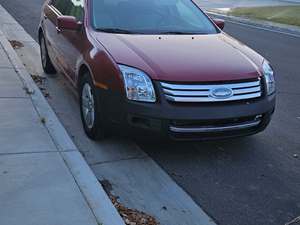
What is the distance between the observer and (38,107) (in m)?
6.25

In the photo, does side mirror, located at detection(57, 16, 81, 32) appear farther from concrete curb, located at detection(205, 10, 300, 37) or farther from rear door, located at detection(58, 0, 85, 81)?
concrete curb, located at detection(205, 10, 300, 37)

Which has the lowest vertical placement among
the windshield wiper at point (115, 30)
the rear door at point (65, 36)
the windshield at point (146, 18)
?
the rear door at point (65, 36)

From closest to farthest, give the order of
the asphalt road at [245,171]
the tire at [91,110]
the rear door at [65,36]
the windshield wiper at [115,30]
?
1. the asphalt road at [245,171]
2. the tire at [91,110]
3. the windshield wiper at [115,30]
4. the rear door at [65,36]

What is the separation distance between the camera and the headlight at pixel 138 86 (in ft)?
16.2

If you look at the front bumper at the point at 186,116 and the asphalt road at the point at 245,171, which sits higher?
the front bumper at the point at 186,116

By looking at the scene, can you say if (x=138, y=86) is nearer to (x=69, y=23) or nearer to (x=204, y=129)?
(x=204, y=129)

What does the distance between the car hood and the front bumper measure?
0.84 ft

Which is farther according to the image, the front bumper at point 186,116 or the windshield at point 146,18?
the windshield at point 146,18

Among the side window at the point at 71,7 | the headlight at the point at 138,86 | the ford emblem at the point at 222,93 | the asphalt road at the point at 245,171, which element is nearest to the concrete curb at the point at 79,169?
the headlight at the point at 138,86

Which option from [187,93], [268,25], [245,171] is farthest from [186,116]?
[268,25]

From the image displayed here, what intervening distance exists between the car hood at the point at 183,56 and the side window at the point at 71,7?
0.74m

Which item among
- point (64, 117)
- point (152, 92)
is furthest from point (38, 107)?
point (152, 92)

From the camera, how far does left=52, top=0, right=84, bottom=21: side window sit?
21.0 ft

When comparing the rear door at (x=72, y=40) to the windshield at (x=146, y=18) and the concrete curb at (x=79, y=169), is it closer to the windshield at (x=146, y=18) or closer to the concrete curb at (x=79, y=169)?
the windshield at (x=146, y=18)
